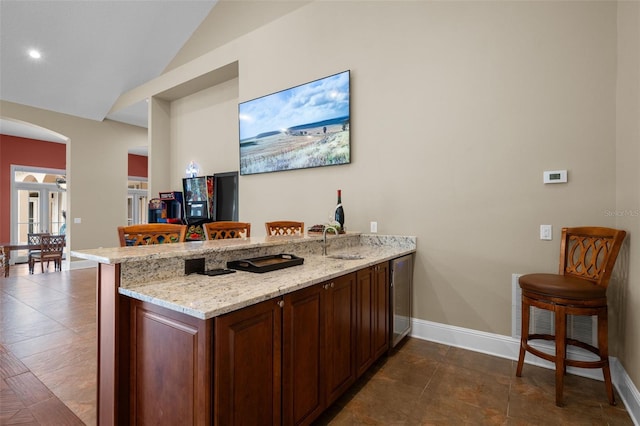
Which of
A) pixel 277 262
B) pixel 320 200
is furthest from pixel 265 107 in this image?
pixel 277 262

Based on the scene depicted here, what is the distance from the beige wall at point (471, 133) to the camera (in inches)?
93.0

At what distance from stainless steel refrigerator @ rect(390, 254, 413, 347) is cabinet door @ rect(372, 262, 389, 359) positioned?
9cm

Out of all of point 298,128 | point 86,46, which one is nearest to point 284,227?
point 298,128

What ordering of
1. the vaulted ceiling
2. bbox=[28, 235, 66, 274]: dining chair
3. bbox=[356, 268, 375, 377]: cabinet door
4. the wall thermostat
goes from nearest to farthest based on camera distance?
bbox=[356, 268, 375, 377]: cabinet door
the wall thermostat
the vaulted ceiling
bbox=[28, 235, 66, 274]: dining chair

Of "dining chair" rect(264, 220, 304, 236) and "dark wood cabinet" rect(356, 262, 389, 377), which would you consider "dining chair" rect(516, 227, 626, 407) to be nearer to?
"dark wood cabinet" rect(356, 262, 389, 377)

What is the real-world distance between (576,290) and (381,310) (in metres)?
1.28

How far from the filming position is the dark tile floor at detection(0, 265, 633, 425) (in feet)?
6.12

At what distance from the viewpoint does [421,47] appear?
10.1 feet

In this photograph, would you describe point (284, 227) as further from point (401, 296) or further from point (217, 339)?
point (217, 339)

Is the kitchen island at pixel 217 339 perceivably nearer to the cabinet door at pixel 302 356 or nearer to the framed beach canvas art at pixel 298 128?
the cabinet door at pixel 302 356

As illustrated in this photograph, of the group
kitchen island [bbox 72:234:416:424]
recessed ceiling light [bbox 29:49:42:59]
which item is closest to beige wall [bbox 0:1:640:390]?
kitchen island [bbox 72:234:416:424]

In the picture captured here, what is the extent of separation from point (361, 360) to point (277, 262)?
3.02 ft

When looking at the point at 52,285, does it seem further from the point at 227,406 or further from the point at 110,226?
the point at 227,406

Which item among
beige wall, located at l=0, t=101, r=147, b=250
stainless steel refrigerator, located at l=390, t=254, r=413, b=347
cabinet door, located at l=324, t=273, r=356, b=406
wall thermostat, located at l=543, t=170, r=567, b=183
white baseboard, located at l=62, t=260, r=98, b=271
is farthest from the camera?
white baseboard, located at l=62, t=260, r=98, b=271
